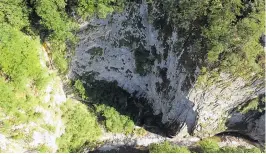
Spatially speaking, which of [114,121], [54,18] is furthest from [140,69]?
[54,18]

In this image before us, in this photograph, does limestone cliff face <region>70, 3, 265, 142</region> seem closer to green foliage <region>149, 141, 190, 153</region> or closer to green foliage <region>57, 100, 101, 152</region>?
green foliage <region>149, 141, 190, 153</region>

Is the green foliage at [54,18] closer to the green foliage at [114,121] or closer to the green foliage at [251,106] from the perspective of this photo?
the green foliage at [114,121]

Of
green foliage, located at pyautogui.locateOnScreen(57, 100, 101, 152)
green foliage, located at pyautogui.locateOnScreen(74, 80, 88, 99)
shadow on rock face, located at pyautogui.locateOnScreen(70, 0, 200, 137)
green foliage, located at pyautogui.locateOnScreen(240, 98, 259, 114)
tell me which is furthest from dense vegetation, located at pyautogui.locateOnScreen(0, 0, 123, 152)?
green foliage, located at pyautogui.locateOnScreen(240, 98, 259, 114)

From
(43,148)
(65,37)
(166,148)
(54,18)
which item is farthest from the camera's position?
(166,148)

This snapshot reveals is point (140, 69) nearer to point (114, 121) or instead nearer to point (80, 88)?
point (114, 121)

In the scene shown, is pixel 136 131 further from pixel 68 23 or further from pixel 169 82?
pixel 68 23
